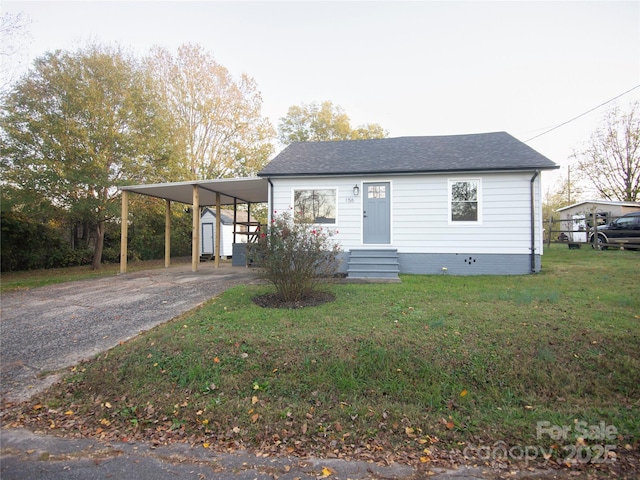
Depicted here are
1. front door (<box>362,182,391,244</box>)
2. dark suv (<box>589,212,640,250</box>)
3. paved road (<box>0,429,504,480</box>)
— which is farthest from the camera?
dark suv (<box>589,212,640,250</box>)

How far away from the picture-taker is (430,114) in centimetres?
1816

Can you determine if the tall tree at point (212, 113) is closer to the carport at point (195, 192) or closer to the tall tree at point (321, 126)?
the carport at point (195, 192)

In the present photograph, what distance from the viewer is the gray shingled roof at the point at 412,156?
927 centimetres

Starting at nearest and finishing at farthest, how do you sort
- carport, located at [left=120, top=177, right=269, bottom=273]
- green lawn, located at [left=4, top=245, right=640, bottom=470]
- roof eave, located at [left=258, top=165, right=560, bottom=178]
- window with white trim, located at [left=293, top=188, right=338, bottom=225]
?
green lawn, located at [left=4, top=245, right=640, bottom=470], roof eave, located at [left=258, top=165, right=560, bottom=178], window with white trim, located at [left=293, top=188, right=338, bottom=225], carport, located at [left=120, top=177, right=269, bottom=273]

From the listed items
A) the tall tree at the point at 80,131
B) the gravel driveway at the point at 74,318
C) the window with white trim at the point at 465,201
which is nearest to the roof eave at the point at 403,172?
the window with white trim at the point at 465,201

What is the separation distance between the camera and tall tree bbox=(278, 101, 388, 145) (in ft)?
86.5

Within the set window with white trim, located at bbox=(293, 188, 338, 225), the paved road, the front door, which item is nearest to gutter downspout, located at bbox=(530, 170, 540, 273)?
the front door

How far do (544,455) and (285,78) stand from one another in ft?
58.7

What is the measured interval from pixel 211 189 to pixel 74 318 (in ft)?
23.7

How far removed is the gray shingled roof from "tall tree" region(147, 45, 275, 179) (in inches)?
331

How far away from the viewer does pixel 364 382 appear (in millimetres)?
3342

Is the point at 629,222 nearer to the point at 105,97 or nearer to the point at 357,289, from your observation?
the point at 357,289

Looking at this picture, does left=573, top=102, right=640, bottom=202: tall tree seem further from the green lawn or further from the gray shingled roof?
the green lawn

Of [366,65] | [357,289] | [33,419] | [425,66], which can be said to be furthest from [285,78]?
[33,419]
